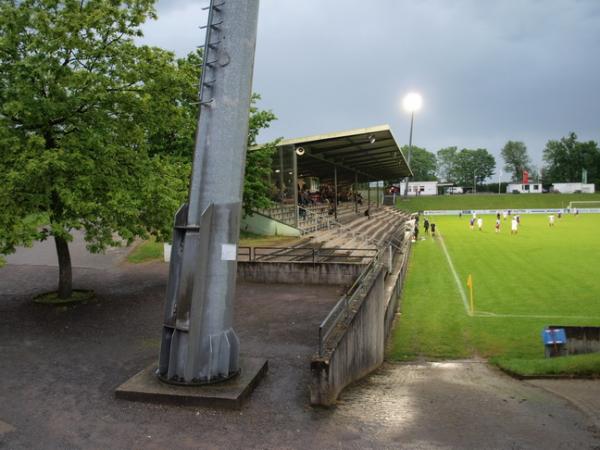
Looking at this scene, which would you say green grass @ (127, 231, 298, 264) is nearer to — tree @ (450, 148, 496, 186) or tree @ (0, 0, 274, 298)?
tree @ (0, 0, 274, 298)

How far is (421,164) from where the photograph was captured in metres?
188

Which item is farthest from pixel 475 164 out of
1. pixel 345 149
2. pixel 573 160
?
pixel 345 149

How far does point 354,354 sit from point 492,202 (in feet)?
308

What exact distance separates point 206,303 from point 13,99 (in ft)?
26.6

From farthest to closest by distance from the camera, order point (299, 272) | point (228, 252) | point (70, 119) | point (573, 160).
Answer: point (573, 160) → point (299, 272) → point (70, 119) → point (228, 252)

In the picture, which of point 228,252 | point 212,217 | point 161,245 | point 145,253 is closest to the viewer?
point 212,217

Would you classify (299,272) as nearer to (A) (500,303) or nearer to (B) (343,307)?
(A) (500,303)

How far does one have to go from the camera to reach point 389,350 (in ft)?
42.2

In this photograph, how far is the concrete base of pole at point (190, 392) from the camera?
721 centimetres

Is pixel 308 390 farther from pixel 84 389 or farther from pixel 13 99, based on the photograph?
pixel 13 99

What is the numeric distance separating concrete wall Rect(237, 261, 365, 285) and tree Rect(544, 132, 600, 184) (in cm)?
14730

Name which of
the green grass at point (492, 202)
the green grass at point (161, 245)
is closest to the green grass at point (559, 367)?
the green grass at point (161, 245)

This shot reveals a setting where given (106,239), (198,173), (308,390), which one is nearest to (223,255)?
(198,173)

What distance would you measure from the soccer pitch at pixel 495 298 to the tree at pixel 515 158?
572ft
